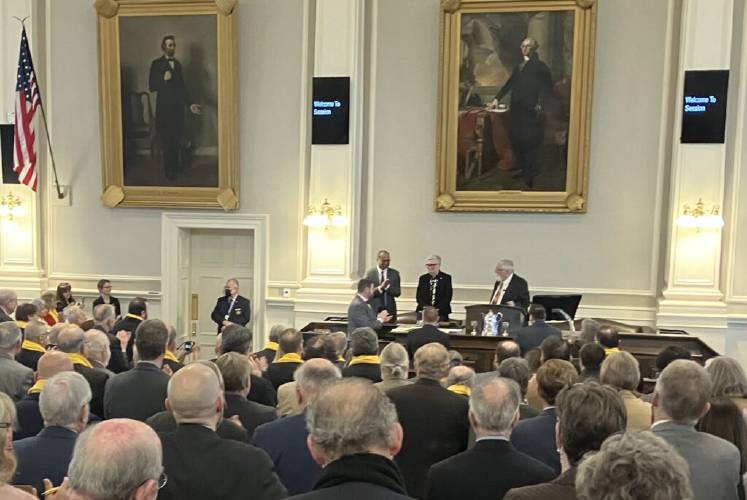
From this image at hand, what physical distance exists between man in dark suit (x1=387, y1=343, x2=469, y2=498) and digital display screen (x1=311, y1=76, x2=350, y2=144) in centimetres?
810

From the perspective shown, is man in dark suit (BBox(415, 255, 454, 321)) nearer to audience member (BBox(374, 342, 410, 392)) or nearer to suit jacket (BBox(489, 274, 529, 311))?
suit jacket (BBox(489, 274, 529, 311))

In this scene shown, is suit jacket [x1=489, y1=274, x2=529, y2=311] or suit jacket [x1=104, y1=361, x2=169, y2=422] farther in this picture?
suit jacket [x1=489, y1=274, x2=529, y2=311]

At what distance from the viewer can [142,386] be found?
4621 mm

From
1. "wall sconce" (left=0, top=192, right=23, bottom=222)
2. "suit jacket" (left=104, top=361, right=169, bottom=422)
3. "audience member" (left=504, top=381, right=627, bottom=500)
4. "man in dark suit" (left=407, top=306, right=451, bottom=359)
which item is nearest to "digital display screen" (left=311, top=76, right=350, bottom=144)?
"man in dark suit" (left=407, top=306, right=451, bottom=359)

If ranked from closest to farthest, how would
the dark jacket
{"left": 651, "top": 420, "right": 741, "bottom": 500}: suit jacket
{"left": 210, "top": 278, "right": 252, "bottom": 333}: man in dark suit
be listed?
the dark jacket < {"left": 651, "top": 420, "right": 741, "bottom": 500}: suit jacket < {"left": 210, "top": 278, "right": 252, "bottom": 333}: man in dark suit

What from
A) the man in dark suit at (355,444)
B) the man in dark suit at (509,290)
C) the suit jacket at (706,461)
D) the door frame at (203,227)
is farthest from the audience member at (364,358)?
the door frame at (203,227)

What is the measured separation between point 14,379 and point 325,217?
690 centimetres

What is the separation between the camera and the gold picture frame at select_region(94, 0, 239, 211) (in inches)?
495

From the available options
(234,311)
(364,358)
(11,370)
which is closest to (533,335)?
(364,358)

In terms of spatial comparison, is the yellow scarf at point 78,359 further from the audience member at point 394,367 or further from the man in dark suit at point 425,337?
the man in dark suit at point 425,337

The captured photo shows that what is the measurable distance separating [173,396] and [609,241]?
33.1 feet

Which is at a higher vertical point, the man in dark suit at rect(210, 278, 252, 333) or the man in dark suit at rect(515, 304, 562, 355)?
the man in dark suit at rect(515, 304, 562, 355)

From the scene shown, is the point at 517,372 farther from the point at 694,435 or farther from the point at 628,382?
the point at 694,435

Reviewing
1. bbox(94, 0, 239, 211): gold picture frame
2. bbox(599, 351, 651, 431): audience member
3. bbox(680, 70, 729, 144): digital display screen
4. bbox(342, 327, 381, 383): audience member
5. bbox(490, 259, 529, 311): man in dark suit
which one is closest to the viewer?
bbox(599, 351, 651, 431): audience member
